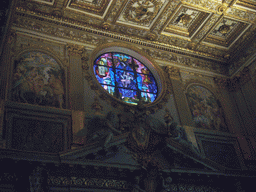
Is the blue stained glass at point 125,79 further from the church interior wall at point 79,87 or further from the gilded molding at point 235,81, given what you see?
the gilded molding at point 235,81

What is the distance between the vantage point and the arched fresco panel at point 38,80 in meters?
8.70

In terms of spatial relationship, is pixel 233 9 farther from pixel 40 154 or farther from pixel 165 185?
pixel 40 154

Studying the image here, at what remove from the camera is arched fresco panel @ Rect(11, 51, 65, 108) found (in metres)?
8.70

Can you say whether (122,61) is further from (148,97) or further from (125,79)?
(148,97)

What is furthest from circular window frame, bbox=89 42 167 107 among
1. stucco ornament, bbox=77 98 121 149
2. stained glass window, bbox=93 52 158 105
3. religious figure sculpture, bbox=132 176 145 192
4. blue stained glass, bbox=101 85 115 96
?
religious figure sculpture, bbox=132 176 145 192

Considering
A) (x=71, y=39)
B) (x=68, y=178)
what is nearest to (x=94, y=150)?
(x=68, y=178)

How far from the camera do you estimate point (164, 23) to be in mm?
11453

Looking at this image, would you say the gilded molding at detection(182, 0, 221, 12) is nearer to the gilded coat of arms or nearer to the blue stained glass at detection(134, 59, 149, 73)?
the gilded coat of arms

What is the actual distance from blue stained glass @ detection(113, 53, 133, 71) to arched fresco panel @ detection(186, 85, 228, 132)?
2.10 metres

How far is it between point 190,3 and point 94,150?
19.3 feet

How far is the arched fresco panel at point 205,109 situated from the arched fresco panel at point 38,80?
4.20 m

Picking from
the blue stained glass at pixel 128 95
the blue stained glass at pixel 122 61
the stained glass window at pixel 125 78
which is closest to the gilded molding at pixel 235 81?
the stained glass window at pixel 125 78

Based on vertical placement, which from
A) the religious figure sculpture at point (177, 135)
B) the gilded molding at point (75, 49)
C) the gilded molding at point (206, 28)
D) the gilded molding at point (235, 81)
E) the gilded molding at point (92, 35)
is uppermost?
the gilded molding at point (206, 28)

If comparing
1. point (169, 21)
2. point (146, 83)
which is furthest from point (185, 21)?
point (146, 83)
